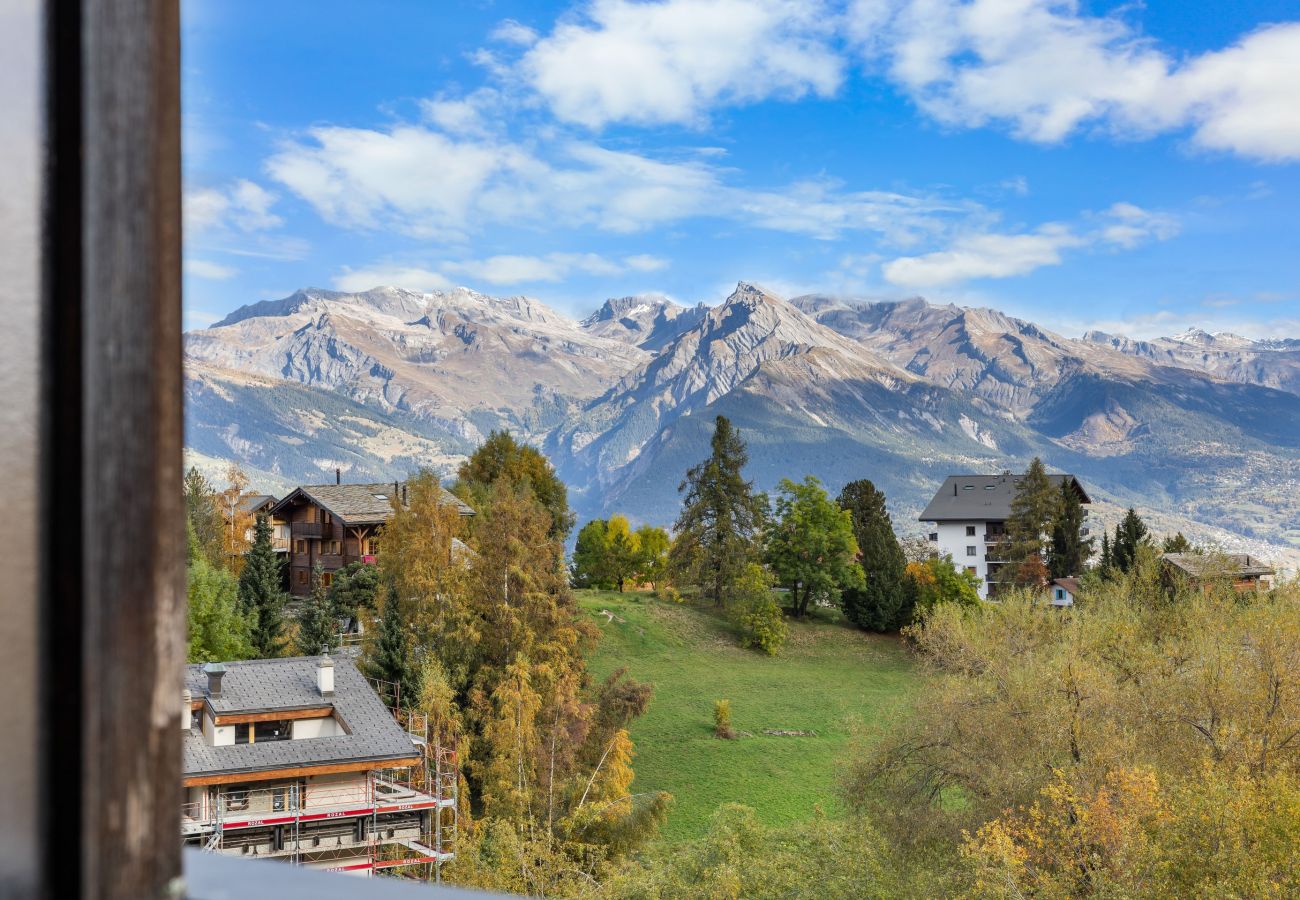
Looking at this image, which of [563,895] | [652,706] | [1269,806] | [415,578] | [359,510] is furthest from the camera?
[359,510]

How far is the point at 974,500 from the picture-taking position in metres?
71.8

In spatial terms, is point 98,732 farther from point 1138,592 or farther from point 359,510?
point 359,510

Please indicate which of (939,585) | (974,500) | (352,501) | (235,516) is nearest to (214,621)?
(352,501)

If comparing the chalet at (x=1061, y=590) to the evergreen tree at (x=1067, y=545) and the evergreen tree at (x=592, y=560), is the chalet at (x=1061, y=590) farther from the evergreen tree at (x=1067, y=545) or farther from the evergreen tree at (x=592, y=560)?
the evergreen tree at (x=592, y=560)

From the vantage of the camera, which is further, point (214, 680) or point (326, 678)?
point (326, 678)

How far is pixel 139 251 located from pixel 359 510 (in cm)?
4217

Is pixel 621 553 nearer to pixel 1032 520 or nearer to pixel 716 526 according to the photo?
pixel 716 526

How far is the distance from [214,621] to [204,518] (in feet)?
35.5

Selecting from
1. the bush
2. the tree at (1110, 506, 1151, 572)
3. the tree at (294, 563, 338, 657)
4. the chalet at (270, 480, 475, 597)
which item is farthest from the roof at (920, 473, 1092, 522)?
the tree at (294, 563, 338, 657)

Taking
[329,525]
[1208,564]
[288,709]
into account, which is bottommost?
[288,709]

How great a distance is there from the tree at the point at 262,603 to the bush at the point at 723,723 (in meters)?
13.6

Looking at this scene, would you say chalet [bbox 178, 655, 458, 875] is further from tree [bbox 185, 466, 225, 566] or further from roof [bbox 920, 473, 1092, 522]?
roof [bbox 920, 473, 1092, 522]

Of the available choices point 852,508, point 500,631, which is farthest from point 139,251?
point 852,508

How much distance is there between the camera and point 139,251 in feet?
2.20
